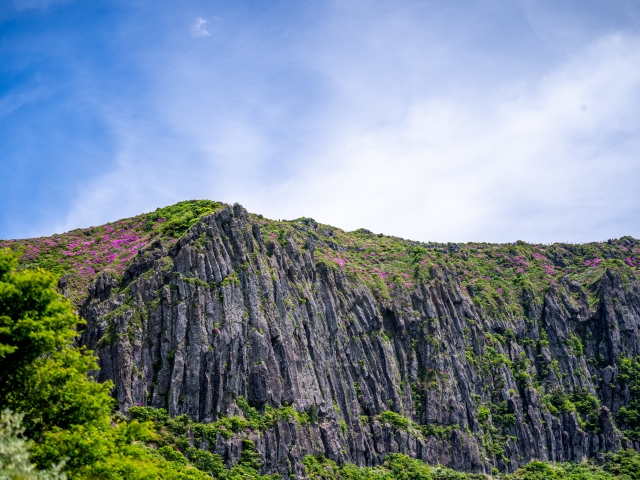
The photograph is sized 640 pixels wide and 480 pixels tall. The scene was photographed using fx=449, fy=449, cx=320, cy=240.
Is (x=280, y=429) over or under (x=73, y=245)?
under

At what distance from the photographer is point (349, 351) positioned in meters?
Result: 104

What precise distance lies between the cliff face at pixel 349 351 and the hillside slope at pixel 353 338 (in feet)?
1.12

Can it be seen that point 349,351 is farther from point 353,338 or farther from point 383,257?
point 383,257

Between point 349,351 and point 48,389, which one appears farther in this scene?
point 349,351

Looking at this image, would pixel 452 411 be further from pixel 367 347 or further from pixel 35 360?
pixel 35 360

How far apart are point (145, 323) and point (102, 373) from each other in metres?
9.41

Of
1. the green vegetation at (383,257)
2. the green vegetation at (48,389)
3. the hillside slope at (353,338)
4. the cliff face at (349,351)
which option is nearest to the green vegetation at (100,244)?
the green vegetation at (383,257)

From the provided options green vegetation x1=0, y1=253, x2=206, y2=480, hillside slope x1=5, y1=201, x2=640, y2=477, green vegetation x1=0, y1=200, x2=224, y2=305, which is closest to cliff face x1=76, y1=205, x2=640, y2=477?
hillside slope x1=5, y1=201, x2=640, y2=477

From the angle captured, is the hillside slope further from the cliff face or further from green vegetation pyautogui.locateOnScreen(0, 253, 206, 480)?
green vegetation pyautogui.locateOnScreen(0, 253, 206, 480)

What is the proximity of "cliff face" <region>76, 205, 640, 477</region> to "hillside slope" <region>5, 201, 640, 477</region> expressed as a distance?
0.34m

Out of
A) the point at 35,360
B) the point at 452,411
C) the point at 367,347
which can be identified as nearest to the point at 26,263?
the point at 35,360

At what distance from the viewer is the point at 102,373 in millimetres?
62625

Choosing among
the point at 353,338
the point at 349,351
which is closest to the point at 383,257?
the point at 353,338

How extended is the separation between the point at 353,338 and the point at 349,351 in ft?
12.7
